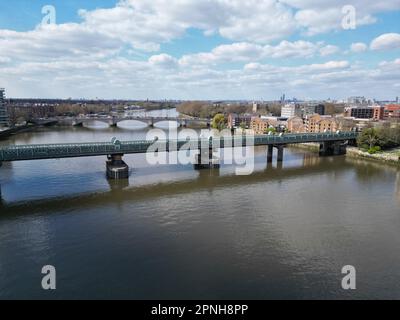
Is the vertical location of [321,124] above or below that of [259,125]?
above

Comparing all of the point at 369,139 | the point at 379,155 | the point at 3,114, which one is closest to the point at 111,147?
the point at 379,155

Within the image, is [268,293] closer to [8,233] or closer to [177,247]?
[177,247]

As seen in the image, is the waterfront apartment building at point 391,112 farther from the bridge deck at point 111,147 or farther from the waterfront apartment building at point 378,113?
the bridge deck at point 111,147

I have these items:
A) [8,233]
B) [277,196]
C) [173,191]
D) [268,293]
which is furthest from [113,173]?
[268,293]

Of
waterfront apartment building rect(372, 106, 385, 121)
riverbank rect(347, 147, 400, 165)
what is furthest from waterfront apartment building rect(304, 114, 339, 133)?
waterfront apartment building rect(372, 106, 385, 121)

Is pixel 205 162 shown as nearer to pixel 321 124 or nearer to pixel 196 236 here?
pixel 196 236

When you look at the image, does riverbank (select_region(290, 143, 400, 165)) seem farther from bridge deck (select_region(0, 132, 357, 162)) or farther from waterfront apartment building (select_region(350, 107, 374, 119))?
waterfront apartment building (select_region(350, 107, 374, 119))
